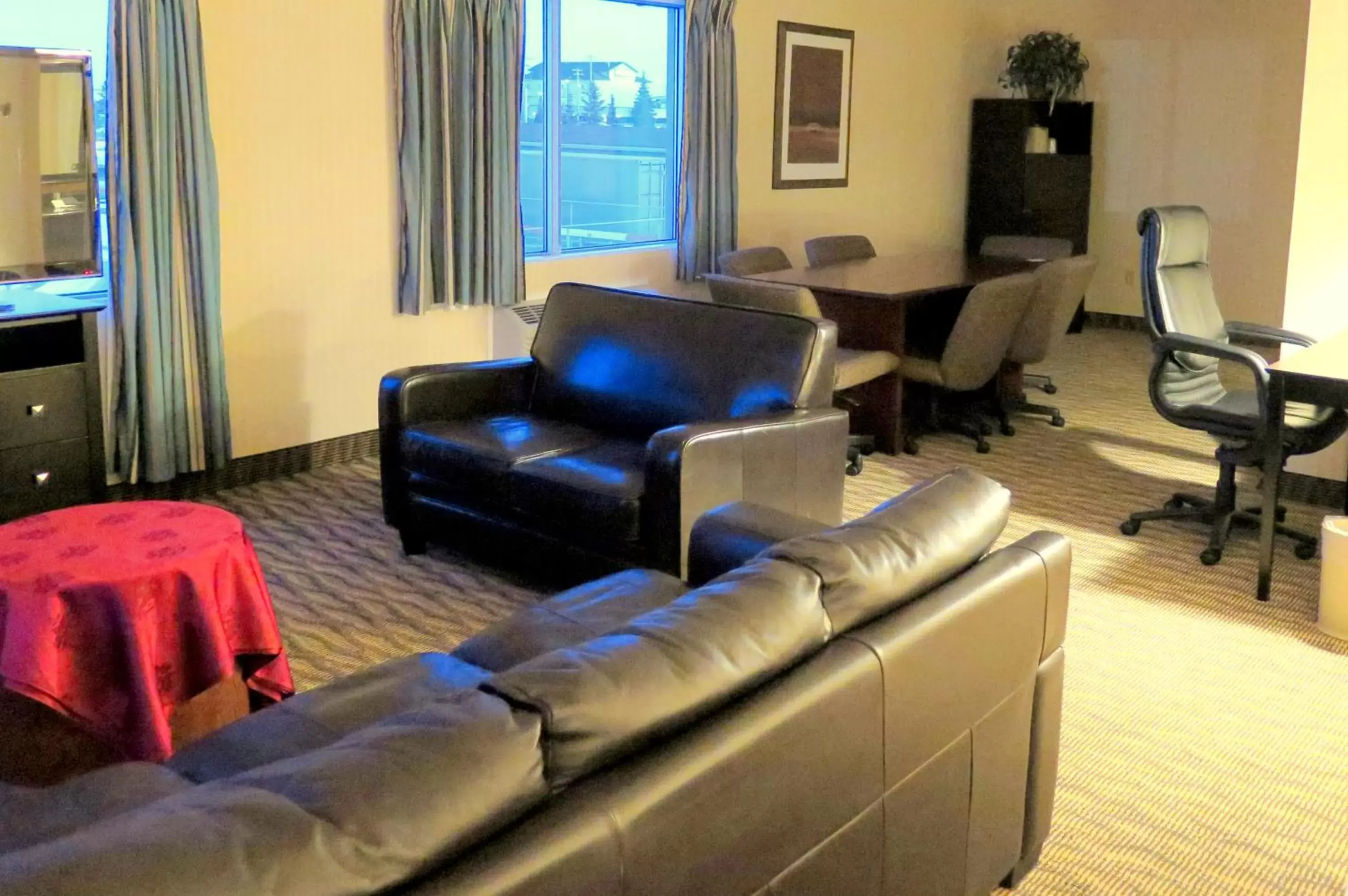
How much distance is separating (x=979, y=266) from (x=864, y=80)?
7.01ft

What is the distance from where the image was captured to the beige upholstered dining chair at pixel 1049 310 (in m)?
5.75

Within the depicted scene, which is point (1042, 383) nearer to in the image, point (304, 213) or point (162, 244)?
point (304, 213)

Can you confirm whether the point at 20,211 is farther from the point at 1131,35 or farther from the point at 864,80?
the point at 1131,35

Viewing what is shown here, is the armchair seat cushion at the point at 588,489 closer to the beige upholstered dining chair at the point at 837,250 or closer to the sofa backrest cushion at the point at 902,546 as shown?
the sofa backrest cushion at the point at 902,546

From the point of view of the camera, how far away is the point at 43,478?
392 centimetres

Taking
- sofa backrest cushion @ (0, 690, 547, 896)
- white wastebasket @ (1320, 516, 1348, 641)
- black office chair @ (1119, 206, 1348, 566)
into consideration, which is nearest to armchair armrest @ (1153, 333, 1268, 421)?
black office chair @ (1119, 206, 1348, 566)

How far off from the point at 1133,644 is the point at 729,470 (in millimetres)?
1287

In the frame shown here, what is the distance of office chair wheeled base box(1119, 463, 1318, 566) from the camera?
4293mm

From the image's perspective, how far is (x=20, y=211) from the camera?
400 cm

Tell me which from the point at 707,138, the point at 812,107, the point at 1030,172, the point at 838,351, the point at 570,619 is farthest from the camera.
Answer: the point at 1030,172

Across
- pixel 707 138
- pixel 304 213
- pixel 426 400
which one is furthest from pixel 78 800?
pixel 707 138

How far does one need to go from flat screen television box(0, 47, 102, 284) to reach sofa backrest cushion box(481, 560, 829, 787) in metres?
3.15

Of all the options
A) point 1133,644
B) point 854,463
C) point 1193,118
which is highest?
point 1193,118

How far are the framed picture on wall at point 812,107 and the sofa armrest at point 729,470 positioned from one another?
4.02 metres
